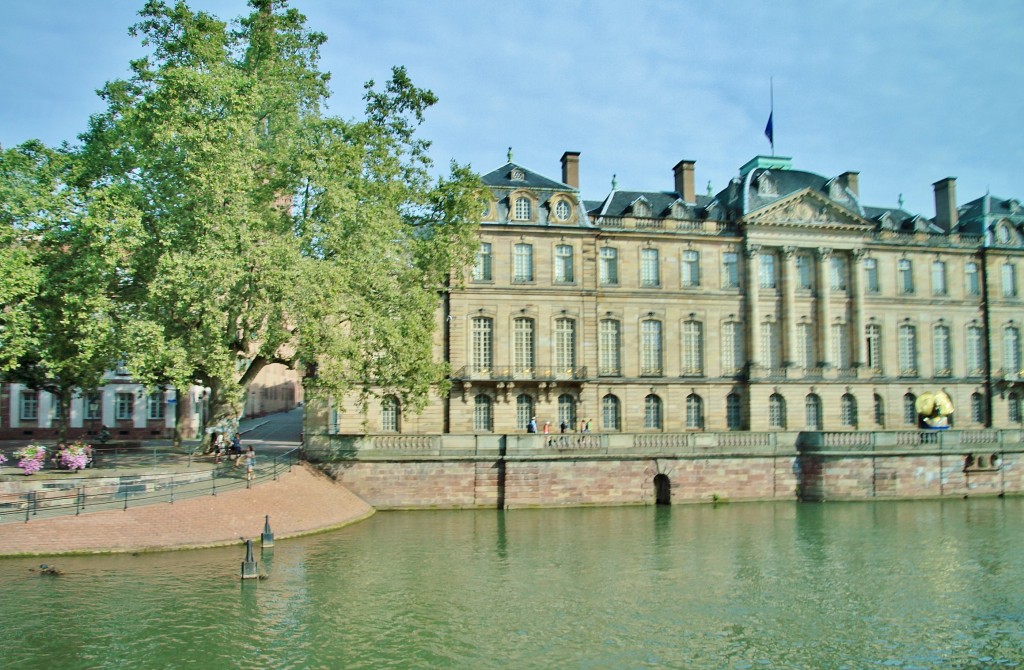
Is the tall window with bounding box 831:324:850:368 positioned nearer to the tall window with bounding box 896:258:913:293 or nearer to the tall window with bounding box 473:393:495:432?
the tall window with bounding box 896:258:913:293

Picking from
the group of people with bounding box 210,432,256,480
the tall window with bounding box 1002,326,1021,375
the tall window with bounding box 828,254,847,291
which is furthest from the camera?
the tall window with bounding box 1002,326,1021,375

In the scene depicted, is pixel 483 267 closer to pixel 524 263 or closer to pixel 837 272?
pixel 524 263

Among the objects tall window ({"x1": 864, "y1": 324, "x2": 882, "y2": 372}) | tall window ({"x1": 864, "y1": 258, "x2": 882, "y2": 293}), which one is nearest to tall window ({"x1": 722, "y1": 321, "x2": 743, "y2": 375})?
tall window ({"x1": 864, "y1": 324, "x2": 882, "y2": 372})

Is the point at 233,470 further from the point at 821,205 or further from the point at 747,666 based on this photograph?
the point at 821,205

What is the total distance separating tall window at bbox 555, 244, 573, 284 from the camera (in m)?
44.0

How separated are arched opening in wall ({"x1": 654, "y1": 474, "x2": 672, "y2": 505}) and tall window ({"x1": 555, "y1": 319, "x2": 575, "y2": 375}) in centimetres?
835

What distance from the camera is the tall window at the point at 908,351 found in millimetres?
49344

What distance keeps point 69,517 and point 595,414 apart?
1035 inches

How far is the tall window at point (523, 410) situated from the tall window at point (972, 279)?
2781 centimetres

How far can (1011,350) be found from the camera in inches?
2023

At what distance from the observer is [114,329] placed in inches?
1108

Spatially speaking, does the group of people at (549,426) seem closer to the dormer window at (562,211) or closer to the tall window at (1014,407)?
the dormer window at (562,211)

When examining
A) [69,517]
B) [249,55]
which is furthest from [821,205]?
[69,517]

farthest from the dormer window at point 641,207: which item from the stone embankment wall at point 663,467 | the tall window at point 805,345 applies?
the stone embankment wall at point 663,467
